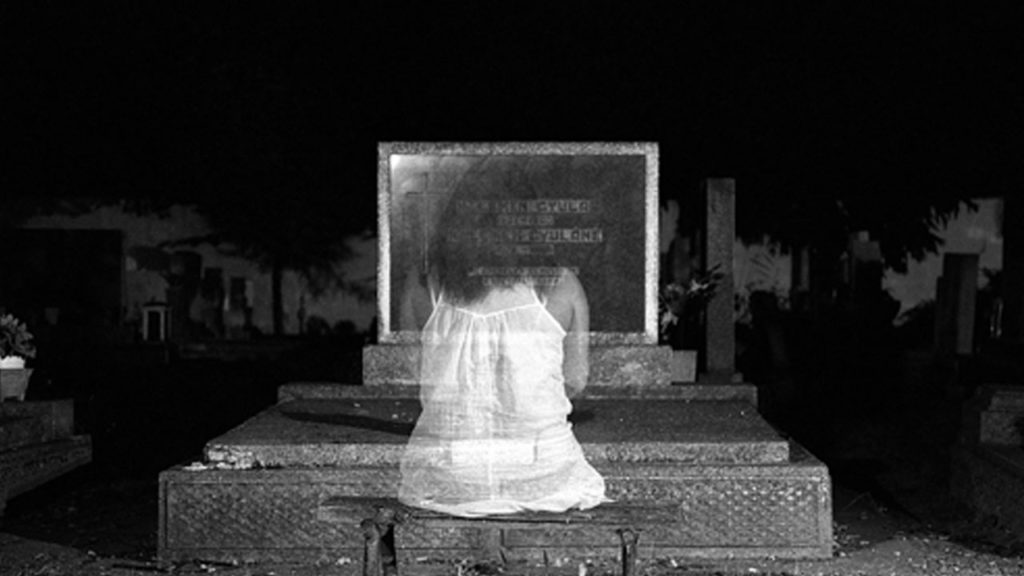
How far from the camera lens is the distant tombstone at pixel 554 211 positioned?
12758mm

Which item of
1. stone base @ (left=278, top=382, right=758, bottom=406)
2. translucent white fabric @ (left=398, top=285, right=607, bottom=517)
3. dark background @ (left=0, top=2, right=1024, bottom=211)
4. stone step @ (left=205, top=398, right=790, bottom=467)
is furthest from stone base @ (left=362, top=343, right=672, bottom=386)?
dark background @ (left=0, top=2, right=1024, bottom=211)

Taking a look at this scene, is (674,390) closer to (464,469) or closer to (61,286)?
(464,469)

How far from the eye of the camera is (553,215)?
1281 cm

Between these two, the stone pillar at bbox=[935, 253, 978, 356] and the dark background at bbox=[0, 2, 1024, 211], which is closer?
the stone pillar at bbox=[935, 253, 978, 356]

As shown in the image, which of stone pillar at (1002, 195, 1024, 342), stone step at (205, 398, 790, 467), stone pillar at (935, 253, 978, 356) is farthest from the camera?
stone pillar at (1002, 195, 1024, 342)

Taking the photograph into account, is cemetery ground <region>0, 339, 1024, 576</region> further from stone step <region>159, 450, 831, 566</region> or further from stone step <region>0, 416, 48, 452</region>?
stone step <region>0, 416, 48, 452</region>

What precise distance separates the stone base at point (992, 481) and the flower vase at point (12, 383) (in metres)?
7.42

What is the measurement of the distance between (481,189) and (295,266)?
16.8 m

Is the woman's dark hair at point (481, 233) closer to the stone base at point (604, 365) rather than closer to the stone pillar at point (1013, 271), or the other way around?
the stone base at point (604, 365)

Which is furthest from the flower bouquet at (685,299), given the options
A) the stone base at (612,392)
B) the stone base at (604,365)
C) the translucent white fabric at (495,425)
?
the translucent white fabric at (495,425)

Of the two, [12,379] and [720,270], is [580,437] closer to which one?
[12,379]

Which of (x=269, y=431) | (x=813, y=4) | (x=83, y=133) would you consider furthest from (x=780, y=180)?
(x=269, y=431)

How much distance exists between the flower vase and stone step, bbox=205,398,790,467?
2.28 meters

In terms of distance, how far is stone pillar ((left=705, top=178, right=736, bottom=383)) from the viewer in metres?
15.9
